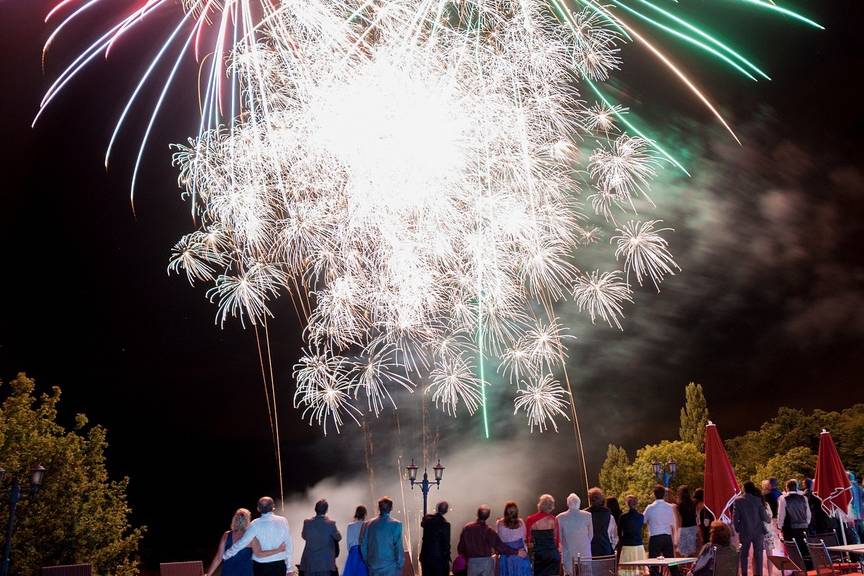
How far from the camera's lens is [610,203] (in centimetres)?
3098

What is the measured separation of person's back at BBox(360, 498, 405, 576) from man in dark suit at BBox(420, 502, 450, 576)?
1.15 feet

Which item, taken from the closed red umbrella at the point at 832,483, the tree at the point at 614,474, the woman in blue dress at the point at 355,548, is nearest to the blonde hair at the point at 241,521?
the woman in blue dress at the point at 355,548

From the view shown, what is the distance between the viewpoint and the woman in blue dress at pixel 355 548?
24.9ft

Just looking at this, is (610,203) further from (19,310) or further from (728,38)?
(19,310)

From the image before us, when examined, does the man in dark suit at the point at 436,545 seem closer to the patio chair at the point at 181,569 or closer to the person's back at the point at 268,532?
the person's back at the point at 268,532

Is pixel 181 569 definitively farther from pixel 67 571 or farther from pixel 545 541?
pixel 545 541

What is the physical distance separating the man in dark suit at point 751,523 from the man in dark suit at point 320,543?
4.20 metres

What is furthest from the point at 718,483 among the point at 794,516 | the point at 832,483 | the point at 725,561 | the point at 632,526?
the point at 725,561

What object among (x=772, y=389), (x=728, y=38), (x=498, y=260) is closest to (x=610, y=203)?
(x=728, y=38)

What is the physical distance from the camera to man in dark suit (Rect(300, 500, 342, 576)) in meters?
7.36

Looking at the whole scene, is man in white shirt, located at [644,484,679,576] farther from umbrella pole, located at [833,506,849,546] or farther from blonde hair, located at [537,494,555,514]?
umbrella pole, located at [833,506,849,546]

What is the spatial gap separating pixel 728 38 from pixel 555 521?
2255cm

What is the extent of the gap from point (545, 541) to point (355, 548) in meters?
1.81

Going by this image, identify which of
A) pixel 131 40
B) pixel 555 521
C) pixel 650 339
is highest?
pixel 131 40
